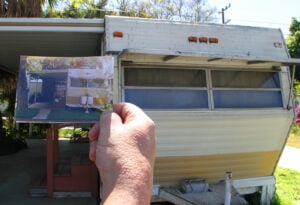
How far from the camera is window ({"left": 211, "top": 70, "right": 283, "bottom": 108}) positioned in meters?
5.65

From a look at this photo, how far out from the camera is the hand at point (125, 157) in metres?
0.85

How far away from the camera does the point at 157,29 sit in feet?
17.3

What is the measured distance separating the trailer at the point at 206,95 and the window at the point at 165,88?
0.05ft

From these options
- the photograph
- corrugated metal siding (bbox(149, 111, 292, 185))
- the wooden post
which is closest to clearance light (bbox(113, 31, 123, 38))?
corrugated metal siding (bbox(149, 111, 292, 185))

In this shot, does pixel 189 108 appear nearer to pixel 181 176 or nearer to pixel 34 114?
pixel 181 176

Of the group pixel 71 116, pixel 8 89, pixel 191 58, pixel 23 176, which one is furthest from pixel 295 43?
pixel 71 116

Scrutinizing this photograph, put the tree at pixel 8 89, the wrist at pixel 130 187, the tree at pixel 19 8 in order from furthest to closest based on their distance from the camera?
the tree at pixel 8 89, the tree at pixel 19 8, the wrist at pixel 130 187

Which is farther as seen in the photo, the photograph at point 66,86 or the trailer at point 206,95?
the trailer at point 206,95

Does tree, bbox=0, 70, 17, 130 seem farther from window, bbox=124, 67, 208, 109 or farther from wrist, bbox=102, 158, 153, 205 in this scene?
wrist, bbox=102, 158, 153, 205

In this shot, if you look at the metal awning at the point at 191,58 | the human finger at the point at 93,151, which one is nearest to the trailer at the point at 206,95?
the metal awning at the point at 191,58

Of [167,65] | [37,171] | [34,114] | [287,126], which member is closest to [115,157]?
[34,114]

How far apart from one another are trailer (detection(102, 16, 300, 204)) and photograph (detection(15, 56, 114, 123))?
3.44 feet

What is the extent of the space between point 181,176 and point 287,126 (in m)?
1.94

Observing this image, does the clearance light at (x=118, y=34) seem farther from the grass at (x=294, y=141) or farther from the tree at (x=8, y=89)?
the grass at (x=294, y=141)
